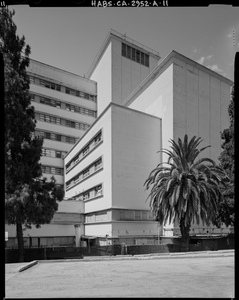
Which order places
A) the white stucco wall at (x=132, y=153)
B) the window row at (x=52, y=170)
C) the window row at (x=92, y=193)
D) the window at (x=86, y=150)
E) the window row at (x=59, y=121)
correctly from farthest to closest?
1. the window row at (x=52, y=170)
2. the window row at (x=59, y=121)
3. the window at (x=86, y=150)
4. the window row at (x=92, y=193)
5. the white stucco wall at (x=132, y=153)

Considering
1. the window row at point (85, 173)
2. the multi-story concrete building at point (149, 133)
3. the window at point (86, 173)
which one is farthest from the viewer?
the window at point (86, 173)

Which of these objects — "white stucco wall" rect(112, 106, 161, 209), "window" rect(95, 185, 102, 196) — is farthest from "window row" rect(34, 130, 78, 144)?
"white stucco wall" rect(112, 106, 161, 209)

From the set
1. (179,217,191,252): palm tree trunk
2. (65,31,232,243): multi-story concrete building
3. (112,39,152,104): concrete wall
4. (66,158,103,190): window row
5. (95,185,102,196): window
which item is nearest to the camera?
(179,217,191,252): palm tree trunk

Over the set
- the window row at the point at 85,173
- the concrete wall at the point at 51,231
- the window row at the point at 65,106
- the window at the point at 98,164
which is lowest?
the concrete wall at the point at 51,231

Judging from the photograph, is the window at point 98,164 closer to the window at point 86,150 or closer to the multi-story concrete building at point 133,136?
the multi-story concrete building at point 133,136

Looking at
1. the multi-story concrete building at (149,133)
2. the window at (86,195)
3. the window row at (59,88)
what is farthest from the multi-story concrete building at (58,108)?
the multi-story concrete building at (149,133)

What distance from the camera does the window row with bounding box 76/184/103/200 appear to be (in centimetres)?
3762

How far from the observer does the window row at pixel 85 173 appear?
3903cm

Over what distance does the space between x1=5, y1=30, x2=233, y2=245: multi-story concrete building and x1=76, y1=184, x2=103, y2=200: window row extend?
130mm

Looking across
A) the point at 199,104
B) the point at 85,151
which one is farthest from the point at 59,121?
the point at 199,104

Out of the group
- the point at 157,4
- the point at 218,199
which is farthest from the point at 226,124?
the point at 157,4

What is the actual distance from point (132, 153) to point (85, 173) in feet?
38.3

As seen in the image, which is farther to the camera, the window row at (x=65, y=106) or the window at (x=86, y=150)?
the window row at (x=65, y=106)

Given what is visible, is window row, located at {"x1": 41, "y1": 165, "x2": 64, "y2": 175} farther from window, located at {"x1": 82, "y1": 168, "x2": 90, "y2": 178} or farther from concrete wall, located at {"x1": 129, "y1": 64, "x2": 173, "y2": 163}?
concrete wall, located at {"x1": 129, "y1": 64, "x2": 173, "y2": 163}
